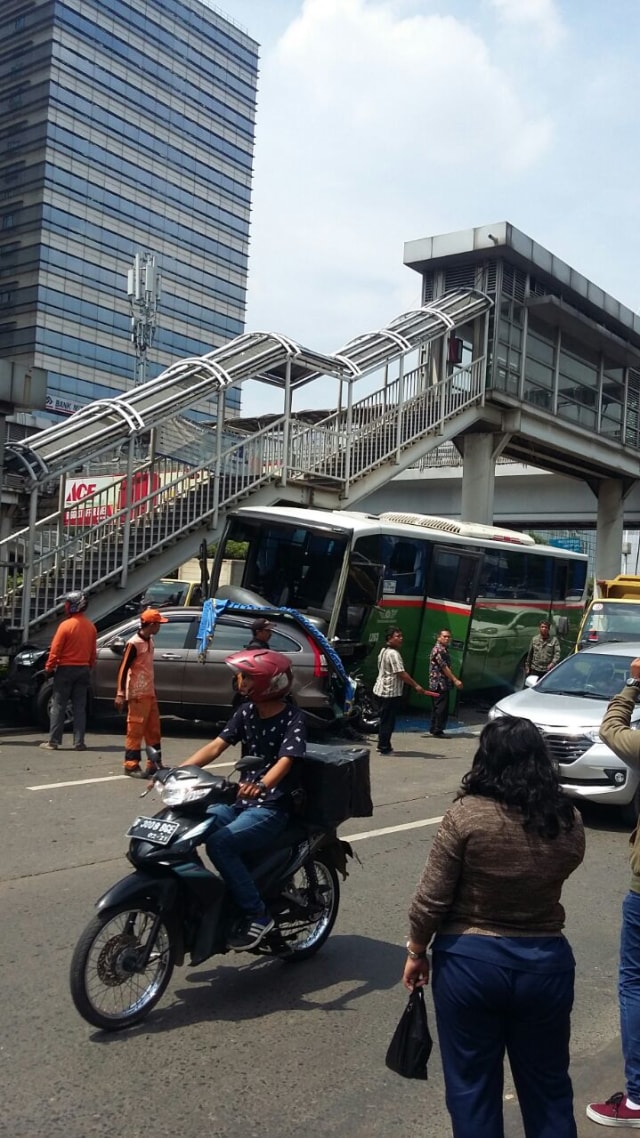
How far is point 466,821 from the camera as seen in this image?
3.04m

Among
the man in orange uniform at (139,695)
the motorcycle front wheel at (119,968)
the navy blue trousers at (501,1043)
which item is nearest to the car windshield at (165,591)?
the man in orange uniform at (139,695)

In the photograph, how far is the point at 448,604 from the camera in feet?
52.8

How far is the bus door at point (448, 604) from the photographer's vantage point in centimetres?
1597

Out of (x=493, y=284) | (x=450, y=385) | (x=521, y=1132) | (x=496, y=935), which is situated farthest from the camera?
(x=493, y=284)

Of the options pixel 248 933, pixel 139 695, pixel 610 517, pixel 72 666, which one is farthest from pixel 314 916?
pixel 610 517

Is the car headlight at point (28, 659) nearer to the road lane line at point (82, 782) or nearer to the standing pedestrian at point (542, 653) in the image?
the road lane line at point (82, 782)

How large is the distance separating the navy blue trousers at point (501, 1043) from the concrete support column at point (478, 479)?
23.0m

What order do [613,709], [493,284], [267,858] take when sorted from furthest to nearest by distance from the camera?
[493,284] < [267,858] < [613,709]

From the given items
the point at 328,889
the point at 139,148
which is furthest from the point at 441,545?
the point at 139,148

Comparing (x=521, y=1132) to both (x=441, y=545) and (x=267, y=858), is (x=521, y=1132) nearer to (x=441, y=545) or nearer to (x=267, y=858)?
(x=267, y=858)

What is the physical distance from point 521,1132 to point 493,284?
78.9ft

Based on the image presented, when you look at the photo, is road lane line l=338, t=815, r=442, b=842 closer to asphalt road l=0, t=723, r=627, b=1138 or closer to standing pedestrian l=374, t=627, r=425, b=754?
asphalt road l=0, t=723, r=627, b=1138

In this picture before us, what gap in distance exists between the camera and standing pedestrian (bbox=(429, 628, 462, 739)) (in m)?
14.0

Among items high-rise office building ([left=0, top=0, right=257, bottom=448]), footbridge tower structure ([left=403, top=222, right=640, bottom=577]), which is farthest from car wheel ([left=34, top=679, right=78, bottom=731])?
high-rise office building ([left=0, top=0, right=257, bottom=448])
